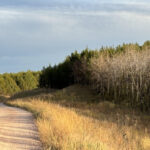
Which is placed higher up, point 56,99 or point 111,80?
point 111,80

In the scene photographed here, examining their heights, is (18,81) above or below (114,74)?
below

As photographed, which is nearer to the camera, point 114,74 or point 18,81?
point 114,74

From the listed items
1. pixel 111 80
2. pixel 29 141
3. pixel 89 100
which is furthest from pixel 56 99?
pixel 29 141

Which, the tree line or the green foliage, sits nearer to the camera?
the tree line

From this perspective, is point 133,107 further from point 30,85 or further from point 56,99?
point 30,85

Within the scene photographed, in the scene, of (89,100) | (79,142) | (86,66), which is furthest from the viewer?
(86,66)

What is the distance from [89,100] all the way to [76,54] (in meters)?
16.0

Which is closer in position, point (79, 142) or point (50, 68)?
point (79, 142)

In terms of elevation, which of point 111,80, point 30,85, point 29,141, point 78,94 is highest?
point 29,141

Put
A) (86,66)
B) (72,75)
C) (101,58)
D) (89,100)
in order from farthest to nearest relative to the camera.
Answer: (72,75), (86,66), (101,58), (89,100)

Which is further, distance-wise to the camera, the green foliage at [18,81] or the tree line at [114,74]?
the green foliage at [18,81]

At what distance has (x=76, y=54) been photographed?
5188 centimetres

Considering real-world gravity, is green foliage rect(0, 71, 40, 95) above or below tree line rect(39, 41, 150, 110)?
below

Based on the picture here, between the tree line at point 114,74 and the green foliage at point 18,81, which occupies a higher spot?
the tree line at point 114,74
